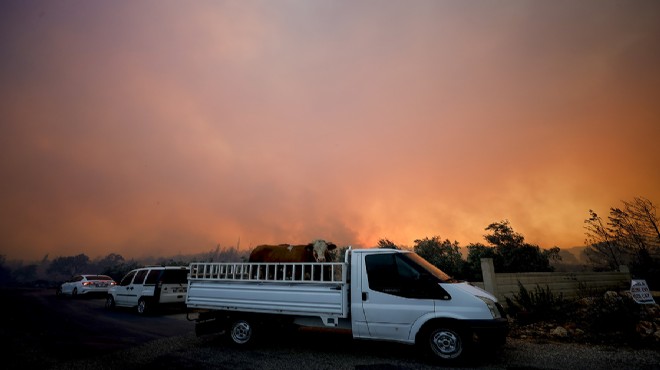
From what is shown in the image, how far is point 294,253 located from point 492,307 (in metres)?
4.13

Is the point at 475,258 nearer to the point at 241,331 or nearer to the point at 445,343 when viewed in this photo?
the point at 445,343

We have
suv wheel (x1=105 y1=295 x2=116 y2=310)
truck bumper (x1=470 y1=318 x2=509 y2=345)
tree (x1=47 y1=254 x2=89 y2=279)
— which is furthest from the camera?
tree (x1=47 y1=254 x2=89 y2=279)

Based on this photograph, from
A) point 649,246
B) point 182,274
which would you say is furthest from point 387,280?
point 649,246

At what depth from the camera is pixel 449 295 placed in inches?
203

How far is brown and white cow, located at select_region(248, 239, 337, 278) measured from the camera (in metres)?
6.87

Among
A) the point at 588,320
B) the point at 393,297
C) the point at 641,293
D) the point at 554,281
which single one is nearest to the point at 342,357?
the point at 393,297

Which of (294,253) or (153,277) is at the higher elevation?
(294,253)

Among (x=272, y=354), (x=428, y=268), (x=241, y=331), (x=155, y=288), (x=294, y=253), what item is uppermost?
(x=294, y=253)

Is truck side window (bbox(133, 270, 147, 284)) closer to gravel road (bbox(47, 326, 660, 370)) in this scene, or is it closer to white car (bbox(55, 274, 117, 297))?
gravel road (bbox(47, 326, 660, 370))

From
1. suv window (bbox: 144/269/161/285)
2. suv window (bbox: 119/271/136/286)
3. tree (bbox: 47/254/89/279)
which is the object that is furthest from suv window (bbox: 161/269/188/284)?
tree (bbox: 47/254/89/279)

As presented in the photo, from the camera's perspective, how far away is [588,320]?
7832mm

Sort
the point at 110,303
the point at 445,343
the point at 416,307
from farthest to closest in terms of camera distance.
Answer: the point at 110,303 → the point at 416,307 → the point at 445,343

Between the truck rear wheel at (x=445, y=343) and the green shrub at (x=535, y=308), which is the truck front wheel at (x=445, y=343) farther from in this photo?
the green shrub at (x=535, y=308)

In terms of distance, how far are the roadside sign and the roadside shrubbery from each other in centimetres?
25
